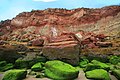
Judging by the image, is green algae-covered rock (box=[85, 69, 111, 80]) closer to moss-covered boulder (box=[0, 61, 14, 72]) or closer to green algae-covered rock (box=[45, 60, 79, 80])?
green algae-covered rock (box=[45, 60, 79, 80])

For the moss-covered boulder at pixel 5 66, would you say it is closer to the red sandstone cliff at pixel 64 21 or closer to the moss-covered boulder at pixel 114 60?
the moss-covered boulder at pixel 114 60

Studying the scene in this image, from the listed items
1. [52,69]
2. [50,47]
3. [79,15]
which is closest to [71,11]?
[79,15]

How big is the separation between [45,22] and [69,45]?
5970 cm

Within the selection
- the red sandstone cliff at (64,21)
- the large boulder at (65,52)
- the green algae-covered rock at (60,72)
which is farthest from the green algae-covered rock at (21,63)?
the red sandstone cliff at (64,21)

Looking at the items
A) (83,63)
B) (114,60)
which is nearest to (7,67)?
(83,63)

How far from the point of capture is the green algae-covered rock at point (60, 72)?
19.3 m

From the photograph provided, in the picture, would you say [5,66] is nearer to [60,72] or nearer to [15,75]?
[15,75]

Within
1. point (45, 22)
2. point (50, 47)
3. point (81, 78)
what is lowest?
point (81, 78)

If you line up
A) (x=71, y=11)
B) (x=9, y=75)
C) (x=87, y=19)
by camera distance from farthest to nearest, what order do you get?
(x=71, y=11), (x=87, y=19), (x=9, y=75)

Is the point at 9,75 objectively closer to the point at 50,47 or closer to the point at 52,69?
the point at 52,69

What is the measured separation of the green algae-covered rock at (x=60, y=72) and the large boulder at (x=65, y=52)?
420cm

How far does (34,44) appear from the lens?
128ft

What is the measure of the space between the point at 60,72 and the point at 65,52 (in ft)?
20.1

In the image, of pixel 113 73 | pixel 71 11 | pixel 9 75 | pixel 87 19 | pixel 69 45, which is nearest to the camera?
pixel 9 75
